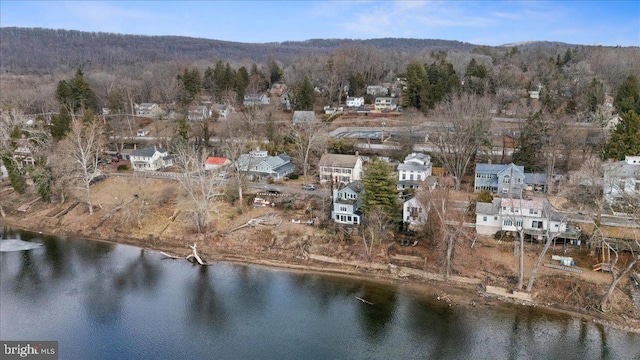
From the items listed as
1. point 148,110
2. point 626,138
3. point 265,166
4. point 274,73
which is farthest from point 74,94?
point 626,138

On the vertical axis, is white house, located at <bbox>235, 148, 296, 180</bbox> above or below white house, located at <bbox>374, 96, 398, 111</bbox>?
below

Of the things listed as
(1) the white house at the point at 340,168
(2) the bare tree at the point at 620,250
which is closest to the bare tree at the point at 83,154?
(1) the white house at the point at 340,168

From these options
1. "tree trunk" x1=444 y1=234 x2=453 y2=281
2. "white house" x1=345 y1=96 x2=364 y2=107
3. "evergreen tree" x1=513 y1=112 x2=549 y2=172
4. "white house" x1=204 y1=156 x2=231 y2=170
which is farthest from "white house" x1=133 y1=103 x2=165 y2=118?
"tree trunk" x1=444 y1=234 x2=453 y2=281

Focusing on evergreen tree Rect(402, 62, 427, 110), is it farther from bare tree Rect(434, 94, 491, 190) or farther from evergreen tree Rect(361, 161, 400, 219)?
evergreen tree Rect(361, 161, 400, 219)

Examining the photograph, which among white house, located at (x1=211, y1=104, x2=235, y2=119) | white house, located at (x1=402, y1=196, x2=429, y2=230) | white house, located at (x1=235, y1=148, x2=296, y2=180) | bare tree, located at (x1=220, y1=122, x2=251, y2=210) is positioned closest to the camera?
white house, located at (x1=402, y1=196, x2=429, y2=230)

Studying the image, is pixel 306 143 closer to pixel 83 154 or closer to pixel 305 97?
pixel 305 97

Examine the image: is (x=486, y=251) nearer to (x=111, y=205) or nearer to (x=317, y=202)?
(x=317, y=202)
